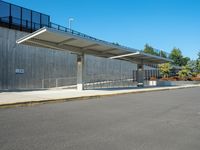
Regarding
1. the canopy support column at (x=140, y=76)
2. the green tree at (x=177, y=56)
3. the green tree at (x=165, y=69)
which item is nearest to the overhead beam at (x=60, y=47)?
the canopy support column at (x=140, y=76)

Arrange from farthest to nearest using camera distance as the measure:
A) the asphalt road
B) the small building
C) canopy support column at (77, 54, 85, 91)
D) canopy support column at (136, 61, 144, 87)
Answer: canopy support column at (136, 61, 144, 87)
canopy support column at (77, 54, 85, 91)
the small building
the asphalt road

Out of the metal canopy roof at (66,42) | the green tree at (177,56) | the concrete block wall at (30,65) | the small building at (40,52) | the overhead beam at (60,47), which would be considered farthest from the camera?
the green tree at (177,56)

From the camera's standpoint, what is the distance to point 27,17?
1014 inches

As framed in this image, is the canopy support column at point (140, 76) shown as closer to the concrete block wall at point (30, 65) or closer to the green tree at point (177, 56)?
the concrete block wall at point (30, 65)

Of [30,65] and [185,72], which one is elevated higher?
[185,72]

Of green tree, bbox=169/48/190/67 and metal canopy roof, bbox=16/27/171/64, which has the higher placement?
green tree, bbox=169/48/190/67

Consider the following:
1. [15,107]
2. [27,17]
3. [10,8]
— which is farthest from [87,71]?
[15,107]

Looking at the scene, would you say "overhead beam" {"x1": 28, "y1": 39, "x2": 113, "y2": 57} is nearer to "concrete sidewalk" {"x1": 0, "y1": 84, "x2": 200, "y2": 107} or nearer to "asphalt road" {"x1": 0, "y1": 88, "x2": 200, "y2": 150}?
"concrete sidewalk" {"x1": 0, "y1": 84, "x2": 200, "y2": 107}

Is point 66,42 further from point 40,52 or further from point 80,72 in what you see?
point 40,52

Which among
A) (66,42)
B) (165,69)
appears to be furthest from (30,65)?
(165,69)

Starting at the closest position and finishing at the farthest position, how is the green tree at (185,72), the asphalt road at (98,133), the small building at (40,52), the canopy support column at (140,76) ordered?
the asphalt road at (98,133), the small building at (40,52), the canopy support column at (140,76), the green tree at (185,72)

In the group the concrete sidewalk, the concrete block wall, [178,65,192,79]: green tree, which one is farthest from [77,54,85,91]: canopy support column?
[178,65,192,79]: green tree

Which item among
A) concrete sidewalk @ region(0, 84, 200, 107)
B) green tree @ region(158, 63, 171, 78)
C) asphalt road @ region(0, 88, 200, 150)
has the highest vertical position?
green tree @ region(158, 63, 171, 78)

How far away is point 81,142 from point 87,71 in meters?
27.4
